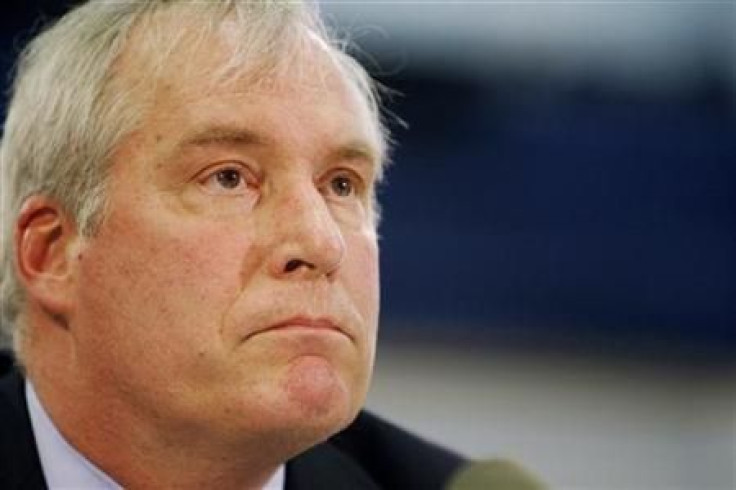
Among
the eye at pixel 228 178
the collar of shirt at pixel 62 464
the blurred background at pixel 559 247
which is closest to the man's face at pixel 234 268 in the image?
the eye at pixel 228 178

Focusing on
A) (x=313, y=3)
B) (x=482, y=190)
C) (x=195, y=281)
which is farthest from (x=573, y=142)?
(x=195, y=281)

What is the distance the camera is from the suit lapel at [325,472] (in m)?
2.38

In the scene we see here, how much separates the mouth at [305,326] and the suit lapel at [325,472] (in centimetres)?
35

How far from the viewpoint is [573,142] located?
5.25m

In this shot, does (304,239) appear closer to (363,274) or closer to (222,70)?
(363,274)

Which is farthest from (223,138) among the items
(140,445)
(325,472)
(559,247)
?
(559,247)

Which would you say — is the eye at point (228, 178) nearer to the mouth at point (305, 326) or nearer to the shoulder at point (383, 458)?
the mouth at point (305, 326)

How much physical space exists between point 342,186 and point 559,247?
3.01 m

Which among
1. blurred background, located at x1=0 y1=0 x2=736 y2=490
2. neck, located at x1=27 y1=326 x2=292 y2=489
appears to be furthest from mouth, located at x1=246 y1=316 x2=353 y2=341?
blurred background, located at x1=0 y1=0 x2=736 y2=490

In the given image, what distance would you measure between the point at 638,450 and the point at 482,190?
2.88 feet

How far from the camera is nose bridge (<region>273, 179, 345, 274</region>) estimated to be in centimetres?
207

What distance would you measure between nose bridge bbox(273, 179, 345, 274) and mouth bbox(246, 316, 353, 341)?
0.19 ft

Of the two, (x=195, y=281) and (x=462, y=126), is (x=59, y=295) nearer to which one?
(x=195, y=281)

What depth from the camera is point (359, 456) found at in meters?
2.49
